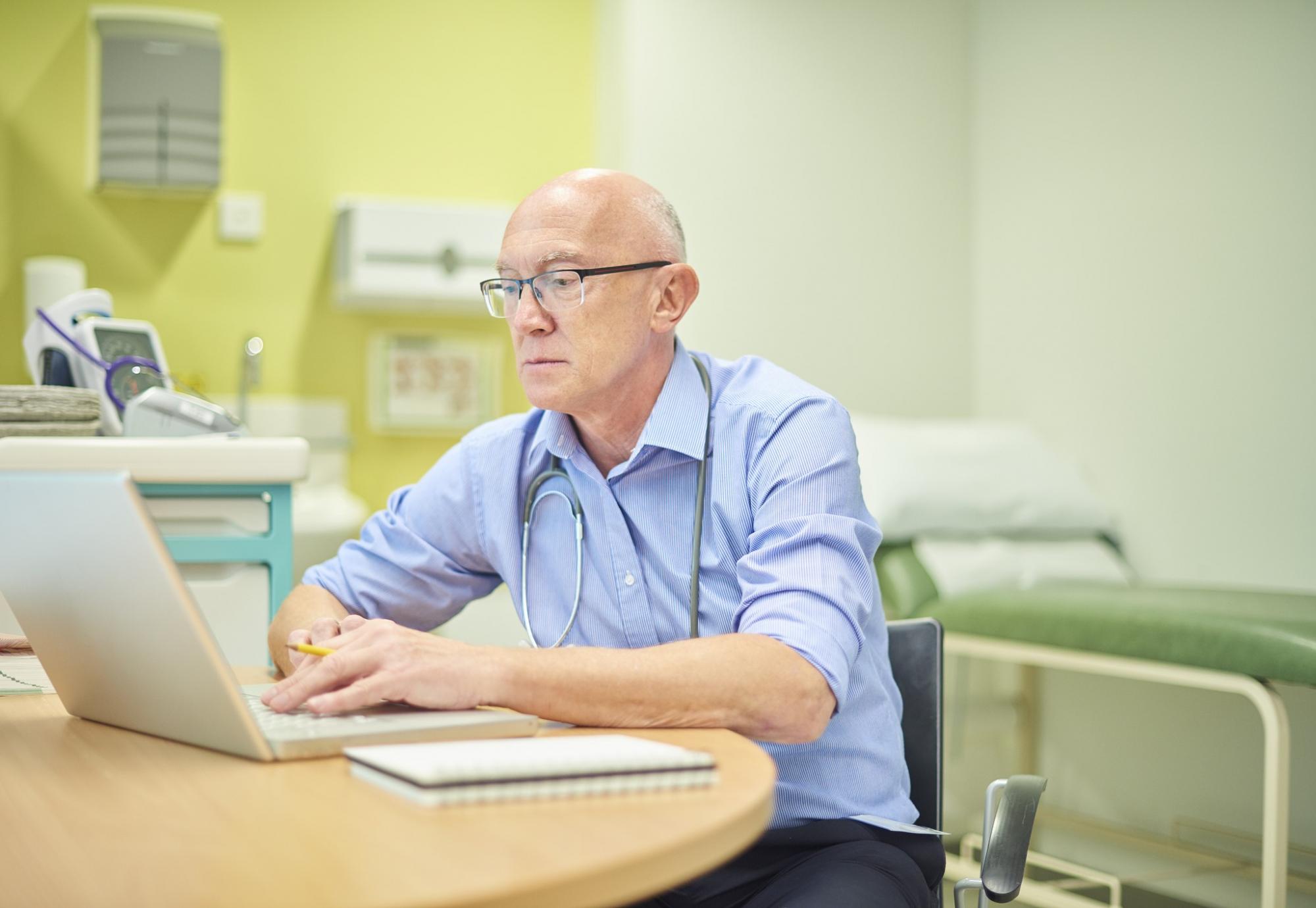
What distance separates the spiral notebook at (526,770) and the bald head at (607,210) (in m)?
0.76

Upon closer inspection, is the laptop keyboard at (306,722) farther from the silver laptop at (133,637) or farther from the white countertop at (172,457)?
the white countertop at (172,457)

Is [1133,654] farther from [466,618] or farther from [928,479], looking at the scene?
[466,618]

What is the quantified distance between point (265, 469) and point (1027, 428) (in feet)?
6.73

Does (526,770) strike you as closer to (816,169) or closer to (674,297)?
(674,297)

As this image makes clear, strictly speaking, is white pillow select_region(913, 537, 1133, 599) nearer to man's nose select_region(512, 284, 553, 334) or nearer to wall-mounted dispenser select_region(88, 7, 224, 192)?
man's nose select_region(512, 284, 553, 334)

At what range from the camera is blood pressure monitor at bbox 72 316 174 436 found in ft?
6.31

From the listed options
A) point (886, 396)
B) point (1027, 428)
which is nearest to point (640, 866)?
point (1027, 428)

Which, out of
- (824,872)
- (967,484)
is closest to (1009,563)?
(967,484)

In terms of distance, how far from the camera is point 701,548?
4.11ft

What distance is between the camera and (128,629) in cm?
74

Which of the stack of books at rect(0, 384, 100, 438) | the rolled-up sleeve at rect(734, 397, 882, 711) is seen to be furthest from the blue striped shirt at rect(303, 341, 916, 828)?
the stack of books at rect(0, 384, 100, 438)

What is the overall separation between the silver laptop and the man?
7 cm

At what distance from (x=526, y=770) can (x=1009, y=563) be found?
2.22 m

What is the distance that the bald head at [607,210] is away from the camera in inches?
52.4
